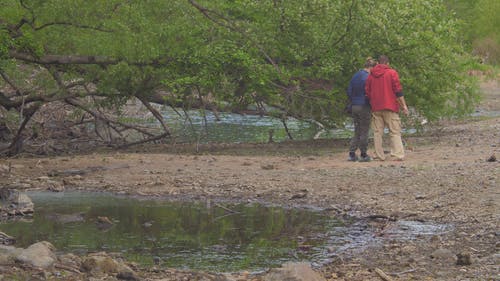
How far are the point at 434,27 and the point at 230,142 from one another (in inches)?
255

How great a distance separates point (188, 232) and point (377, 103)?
6.22 metres

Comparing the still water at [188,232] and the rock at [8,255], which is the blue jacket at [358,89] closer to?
the still water at [188,232]

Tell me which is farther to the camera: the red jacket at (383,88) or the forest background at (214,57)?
the forest background at (214,57)

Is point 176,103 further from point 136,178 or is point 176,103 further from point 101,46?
point 136,178

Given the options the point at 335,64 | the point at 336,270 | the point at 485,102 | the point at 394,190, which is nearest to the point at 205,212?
the point at 394,190

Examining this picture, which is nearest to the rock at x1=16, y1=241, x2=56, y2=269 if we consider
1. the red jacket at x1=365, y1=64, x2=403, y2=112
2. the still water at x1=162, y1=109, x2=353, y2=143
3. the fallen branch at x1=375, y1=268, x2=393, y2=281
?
the fallen branch at x1=375, y1=268, x2=393, y2=281

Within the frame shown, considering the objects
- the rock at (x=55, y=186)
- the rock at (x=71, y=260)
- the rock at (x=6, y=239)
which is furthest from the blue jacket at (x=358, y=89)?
the rock at (x=71, y=260)

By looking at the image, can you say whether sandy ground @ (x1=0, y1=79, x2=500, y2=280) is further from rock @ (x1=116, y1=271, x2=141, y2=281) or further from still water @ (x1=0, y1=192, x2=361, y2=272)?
rock @ (x1=116, y1=271, x2=141, y2=281)

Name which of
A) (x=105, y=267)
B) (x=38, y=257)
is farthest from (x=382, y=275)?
(x=38, y=257)

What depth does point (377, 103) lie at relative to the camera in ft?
53.5

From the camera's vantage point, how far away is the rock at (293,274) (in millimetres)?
7762

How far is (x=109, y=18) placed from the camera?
57.1ft

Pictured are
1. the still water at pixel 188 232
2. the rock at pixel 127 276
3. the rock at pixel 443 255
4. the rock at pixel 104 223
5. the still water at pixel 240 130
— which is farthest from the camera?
the still water at pixel 240 130

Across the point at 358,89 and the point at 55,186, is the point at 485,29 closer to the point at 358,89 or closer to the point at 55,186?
the point at 358,89
